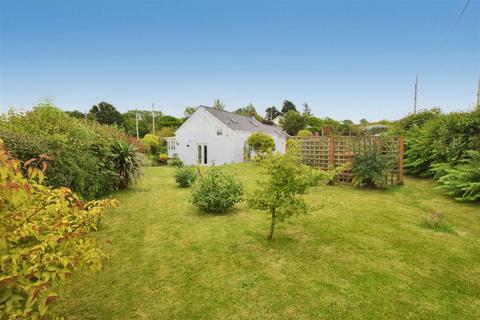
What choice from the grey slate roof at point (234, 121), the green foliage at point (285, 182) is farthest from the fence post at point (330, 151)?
the grey slate roof at point (234, 121)

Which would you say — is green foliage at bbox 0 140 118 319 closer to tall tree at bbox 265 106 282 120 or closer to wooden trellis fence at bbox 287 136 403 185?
wooden trellis fence at bbox 287 136 403 185

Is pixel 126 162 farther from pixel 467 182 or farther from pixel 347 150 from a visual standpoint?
pixel 467 182

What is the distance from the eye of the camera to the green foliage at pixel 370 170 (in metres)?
10.2

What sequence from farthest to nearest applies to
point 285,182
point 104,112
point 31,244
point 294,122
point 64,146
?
1. point 104,112
2. point 294,122
3. point 64,146
4. point 285,182
5. point 31,244

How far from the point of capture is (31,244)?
2.14 m

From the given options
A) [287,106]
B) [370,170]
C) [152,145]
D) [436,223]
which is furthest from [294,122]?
[436,223]

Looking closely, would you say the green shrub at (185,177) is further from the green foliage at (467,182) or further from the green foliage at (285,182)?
the green foliage at (467,182)

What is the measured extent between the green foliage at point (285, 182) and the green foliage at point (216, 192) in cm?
230

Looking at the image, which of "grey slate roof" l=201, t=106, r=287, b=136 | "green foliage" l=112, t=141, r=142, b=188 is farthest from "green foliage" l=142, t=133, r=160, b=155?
"green foliage" l=112, t=141, r=142, b=188

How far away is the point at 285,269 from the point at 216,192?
3.54 metres

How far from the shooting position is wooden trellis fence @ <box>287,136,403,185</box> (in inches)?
425

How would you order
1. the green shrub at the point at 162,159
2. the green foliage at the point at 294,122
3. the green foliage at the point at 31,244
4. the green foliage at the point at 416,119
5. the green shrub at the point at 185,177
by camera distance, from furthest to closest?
the green foliage at the point at 294,122, the green shrub at the point at 162,159, the green foliage at the point at 416,119, the green shrub at the point at 185,177, the green foliage at the point at 31,244

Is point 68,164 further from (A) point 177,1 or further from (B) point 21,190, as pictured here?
(A) point 177,1

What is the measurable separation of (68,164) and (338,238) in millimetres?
7500
